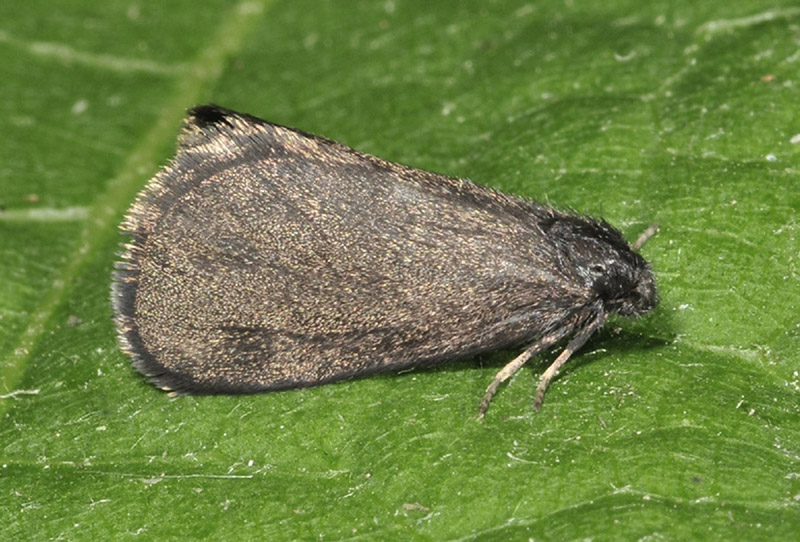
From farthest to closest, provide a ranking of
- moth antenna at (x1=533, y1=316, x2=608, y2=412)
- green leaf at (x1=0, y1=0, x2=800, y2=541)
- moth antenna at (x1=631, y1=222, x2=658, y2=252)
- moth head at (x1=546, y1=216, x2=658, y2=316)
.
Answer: moth antenna at (x1=631, y1=222, x2=658, y2=252) < moth head at (x1=546, y1=216, x2=658, y2=316) < moth antenna at (x1=533, y1=316, x2=608, y2=412) < green leaf at (x1=0, y1=0, x2=800, y2=541)

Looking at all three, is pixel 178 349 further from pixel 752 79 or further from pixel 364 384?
pixel 752 79

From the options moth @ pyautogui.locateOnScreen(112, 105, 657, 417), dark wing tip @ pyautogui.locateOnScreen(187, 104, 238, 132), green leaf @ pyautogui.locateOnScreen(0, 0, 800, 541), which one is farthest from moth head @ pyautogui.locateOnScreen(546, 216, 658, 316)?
dark wing tip @ pyautogui.locateOnScreen(187, 104, 238, 132)

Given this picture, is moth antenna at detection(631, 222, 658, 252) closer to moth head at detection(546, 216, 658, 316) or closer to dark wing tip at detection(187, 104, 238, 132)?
moth head at detection(546, 216, 658, 316)

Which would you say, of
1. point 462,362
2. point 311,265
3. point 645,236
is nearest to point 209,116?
point 311,265

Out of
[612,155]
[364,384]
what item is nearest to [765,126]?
[612,155]

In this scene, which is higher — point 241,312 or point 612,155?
point 612,155

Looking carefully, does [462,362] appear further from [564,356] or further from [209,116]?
[209,116]
